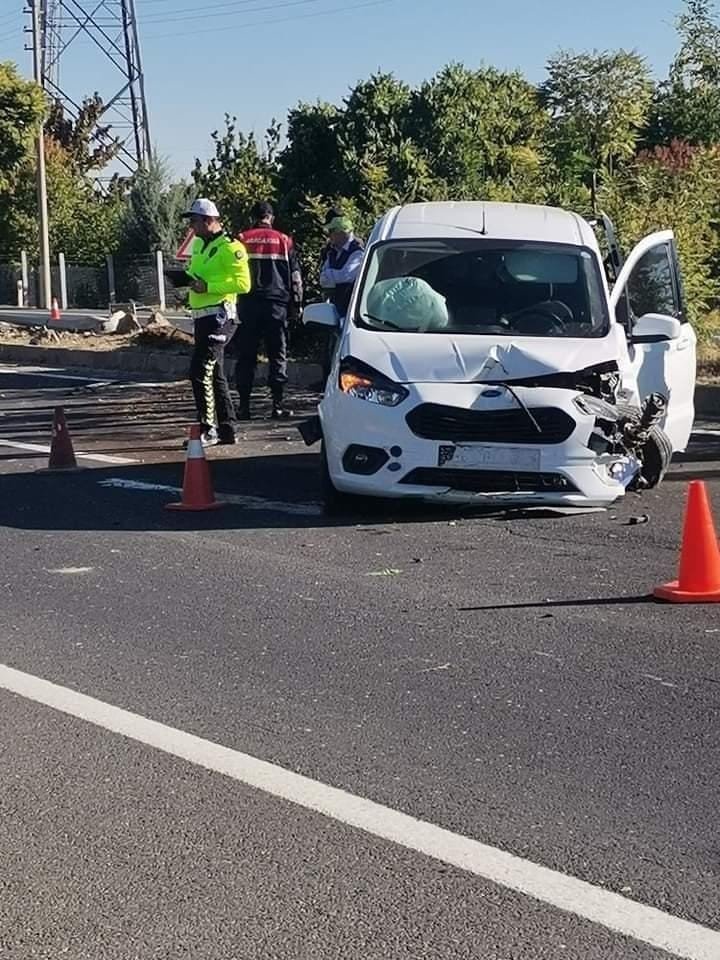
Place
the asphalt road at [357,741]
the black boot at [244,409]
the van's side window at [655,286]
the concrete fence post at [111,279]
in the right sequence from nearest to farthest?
the asphalt road at [357,741]
the van's side window at [655,286]
the black boot at [244,409]
the concrete fence post at [111,279]

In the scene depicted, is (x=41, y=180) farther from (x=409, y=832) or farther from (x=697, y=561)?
(x=409, y=832)

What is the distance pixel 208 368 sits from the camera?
1206cm

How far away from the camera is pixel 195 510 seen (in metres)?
9.85

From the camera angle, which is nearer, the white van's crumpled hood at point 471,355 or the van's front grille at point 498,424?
the van's front grille at point 498,424

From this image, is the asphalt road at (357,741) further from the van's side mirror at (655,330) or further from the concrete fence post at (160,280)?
the concrete fence post at (160,280)

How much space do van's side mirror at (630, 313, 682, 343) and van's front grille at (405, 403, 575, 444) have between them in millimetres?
1193

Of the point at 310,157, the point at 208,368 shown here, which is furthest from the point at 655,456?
the point at 310,157

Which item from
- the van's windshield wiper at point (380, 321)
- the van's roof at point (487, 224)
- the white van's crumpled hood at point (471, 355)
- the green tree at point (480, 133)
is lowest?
the white van's crumpled hood at point (471, 355)

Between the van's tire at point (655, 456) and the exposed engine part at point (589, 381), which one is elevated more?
the exposed engine part at point (589, 381)

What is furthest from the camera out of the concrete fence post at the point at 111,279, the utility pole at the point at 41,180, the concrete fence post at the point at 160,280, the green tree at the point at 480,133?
the concrete fence post at the point at 111,279

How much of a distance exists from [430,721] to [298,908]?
1596 millimetres

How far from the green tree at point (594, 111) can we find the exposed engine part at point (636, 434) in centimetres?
783

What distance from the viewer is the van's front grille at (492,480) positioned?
888 centimetres

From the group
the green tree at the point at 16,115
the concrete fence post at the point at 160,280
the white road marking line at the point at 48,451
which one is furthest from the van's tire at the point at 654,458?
the concrete fence post at the point at 160,280
